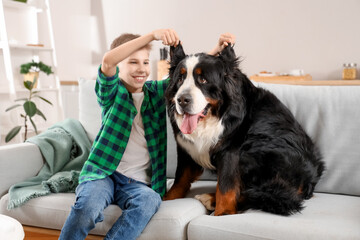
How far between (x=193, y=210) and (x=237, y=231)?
25 cm

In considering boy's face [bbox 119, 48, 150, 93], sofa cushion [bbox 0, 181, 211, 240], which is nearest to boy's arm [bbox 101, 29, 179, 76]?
boy's face [bbox 119, 48, 150, 93]

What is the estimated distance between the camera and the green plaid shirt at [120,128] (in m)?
1.73

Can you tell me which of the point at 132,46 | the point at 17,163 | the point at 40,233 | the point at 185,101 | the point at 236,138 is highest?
the point at 132,46

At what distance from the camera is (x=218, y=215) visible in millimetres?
1583

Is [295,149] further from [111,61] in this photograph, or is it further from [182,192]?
[111,61]

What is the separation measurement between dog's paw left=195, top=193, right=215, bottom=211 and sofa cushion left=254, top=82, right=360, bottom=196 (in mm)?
583

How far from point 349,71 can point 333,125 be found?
310 cm

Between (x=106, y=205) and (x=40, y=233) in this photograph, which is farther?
(x=40, y=233)

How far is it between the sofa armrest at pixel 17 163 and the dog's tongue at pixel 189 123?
3.06 feet

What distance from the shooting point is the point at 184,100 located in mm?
1533

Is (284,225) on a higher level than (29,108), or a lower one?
lower

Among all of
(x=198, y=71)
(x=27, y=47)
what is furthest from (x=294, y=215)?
(x=27, y=47)

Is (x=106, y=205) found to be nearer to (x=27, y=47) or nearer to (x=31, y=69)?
(x=31, y=69)

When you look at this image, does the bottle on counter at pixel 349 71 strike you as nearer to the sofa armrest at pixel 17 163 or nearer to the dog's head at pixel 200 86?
the dog's head at pixel 200 86
